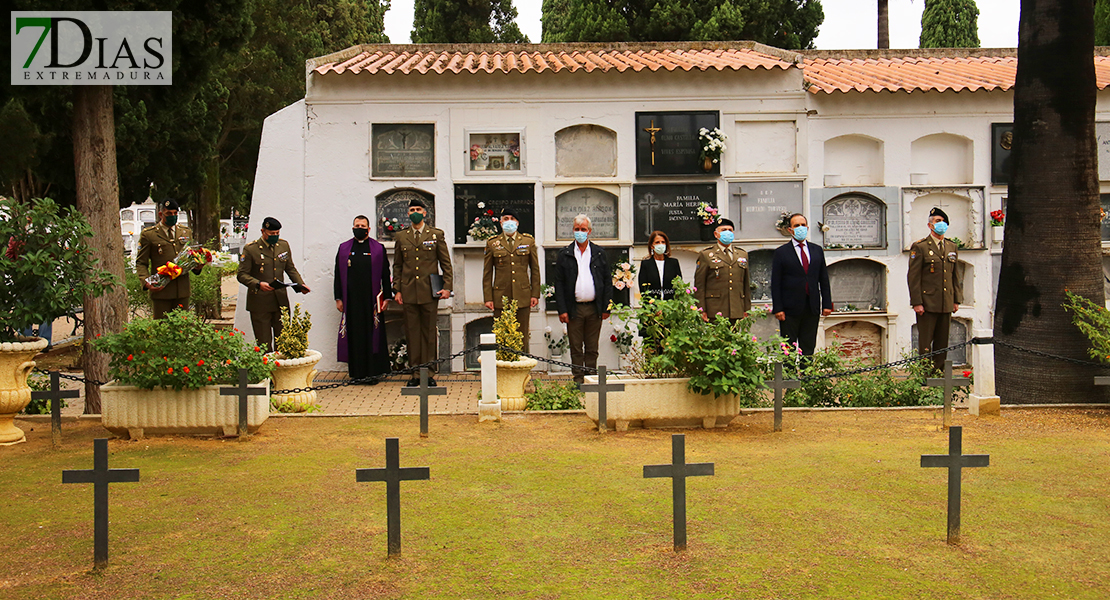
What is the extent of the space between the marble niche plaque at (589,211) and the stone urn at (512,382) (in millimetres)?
3625

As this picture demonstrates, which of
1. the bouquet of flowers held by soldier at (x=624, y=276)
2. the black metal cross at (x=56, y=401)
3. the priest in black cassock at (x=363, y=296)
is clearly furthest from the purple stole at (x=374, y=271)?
the black metal cross at (x=56, y=401)

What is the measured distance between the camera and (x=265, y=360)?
7.74m

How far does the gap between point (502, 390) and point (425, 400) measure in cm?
134

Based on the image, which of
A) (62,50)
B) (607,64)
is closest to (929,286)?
(607,64)

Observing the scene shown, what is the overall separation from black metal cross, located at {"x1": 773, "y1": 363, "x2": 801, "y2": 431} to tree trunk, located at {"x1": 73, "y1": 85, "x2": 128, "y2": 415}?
5.68 m

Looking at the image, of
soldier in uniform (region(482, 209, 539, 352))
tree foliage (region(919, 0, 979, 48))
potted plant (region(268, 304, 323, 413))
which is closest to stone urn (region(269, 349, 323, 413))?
potted plant (region(268, 304, 323, 413))

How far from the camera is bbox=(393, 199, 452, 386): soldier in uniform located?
36.1 feet

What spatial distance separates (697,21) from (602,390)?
17.8 m

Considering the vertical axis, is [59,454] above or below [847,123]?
below

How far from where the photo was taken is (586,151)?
40.2ft

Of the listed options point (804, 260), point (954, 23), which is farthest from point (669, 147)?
point (954, 23)

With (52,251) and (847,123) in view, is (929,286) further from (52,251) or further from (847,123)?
(52,251)

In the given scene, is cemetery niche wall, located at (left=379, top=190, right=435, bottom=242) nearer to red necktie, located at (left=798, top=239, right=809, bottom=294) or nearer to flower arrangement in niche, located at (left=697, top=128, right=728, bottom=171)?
flower arrangement in niche, located at (left=697, top=128, right=728, bottom=171)

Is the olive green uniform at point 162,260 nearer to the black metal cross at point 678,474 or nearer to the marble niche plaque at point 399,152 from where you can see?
the marble niche plaque at point 399,152
